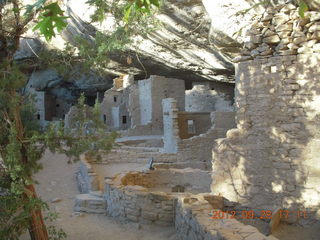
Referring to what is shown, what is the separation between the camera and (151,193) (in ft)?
18.2

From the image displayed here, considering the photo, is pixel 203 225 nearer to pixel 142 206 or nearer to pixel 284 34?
pixel 142 206

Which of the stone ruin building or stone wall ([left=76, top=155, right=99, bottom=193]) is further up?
the stone ruin building

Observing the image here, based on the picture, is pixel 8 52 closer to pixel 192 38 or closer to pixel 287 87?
pixel 287 87

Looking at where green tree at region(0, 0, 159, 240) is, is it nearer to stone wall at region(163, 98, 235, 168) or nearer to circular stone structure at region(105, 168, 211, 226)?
circular stone structure at region(105, 168, 211, 226)

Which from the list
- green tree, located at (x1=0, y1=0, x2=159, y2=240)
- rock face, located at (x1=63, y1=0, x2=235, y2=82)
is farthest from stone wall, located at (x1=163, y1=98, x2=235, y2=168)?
green tree, located at (x1=0, y1=0, x2=159, y2=240)

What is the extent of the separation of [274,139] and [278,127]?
7.1 inches

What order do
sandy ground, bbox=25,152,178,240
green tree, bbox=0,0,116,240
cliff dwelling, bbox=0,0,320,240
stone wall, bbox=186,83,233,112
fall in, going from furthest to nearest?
stone wall, bbox=186,83,233,112
sandy ground, bbox=25,152,178,240
cliff dwelling, bbox=0,0,320,240
green tree, bbox=0,0,116,240

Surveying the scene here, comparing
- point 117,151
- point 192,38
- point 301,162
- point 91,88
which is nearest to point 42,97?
point 91,88

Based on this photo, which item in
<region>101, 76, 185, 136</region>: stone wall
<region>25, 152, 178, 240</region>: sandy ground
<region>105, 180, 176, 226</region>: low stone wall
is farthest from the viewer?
<region>101, 76, 185, 136</region>: stone wall

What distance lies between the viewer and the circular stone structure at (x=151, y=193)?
17.9 feet

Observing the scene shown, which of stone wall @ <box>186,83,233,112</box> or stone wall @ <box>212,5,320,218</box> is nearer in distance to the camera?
stone wall @ <box>212,5,320,218</box>

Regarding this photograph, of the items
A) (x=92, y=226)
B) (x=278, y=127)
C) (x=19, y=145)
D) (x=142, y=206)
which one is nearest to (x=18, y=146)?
(x=19, y=145)

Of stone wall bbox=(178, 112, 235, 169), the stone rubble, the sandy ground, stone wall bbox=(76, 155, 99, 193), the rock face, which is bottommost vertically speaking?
the sandy ground

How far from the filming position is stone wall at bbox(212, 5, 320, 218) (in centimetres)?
427
